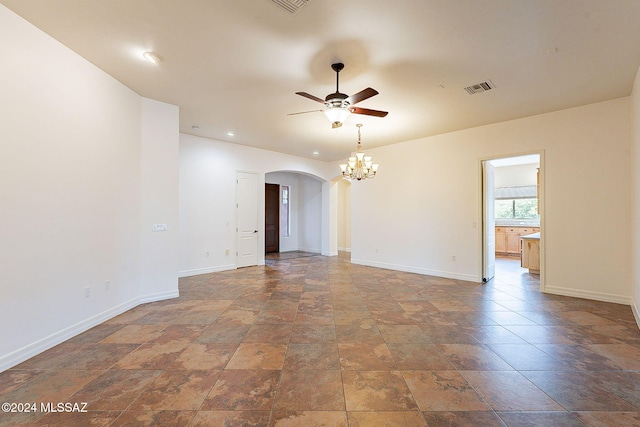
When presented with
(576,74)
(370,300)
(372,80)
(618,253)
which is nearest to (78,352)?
(370,300)

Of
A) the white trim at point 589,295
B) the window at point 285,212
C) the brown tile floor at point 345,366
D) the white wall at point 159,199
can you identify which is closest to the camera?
the brown tile floor at point 345,366

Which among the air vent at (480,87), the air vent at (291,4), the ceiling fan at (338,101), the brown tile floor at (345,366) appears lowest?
the brown tile floor at (345,366)

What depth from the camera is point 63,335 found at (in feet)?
9.32

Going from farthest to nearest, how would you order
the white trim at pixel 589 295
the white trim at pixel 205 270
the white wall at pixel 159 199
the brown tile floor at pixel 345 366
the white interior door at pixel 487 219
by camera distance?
the white trim at pixel 205 270
the white interior door at pixel 487 219
the white wall at pixel 159 199
the white trim at pixel 589 295
the brown tile floor at pixel 345 366

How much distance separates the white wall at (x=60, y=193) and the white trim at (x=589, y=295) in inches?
266

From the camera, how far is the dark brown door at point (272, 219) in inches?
360

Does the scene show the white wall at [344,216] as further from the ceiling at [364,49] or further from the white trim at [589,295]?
the white trim at [589,295]

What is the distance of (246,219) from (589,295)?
22.4ft

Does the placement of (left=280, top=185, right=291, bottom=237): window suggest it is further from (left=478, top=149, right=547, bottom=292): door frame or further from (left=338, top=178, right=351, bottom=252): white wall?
(left=478, top=149, right=547, bottom=292): door frame

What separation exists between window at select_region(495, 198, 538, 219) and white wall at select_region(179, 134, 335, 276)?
336 inches

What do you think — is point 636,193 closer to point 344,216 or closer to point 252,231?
point 252,231

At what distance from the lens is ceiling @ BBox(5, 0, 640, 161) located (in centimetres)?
231

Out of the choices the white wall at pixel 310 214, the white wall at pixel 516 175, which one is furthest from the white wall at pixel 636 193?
the white wall at pixel 310 214

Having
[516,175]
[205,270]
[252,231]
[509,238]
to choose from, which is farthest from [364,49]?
[516,175]
